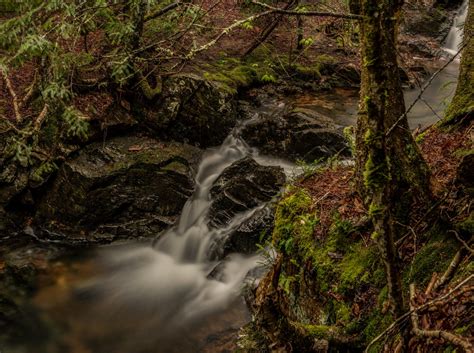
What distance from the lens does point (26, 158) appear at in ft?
25.4

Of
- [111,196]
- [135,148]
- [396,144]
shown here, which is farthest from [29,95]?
[396,144]

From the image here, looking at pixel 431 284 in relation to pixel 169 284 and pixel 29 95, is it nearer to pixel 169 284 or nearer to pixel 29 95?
pixel 169 284

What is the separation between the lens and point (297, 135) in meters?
9.18

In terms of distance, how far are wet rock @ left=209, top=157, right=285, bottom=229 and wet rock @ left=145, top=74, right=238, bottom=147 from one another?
54.9 inches

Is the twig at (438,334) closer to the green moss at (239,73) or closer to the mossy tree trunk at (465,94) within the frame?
the mossy tree trunk at (465,94)

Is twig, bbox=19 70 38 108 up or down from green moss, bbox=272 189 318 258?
up

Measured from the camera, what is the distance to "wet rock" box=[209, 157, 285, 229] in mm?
7773

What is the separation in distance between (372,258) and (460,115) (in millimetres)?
2059

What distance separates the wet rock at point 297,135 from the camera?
8.91 m

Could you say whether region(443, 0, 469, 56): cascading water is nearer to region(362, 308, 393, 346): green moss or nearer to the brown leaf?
the brown leaf

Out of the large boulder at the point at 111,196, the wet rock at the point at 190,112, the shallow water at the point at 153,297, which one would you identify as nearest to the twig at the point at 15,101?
the large boulder at the point at 111,196

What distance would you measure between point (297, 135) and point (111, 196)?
409 centimetres

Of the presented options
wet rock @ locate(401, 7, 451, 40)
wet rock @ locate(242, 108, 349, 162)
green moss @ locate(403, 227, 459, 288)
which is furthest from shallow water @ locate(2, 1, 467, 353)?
wet rock @ locate(401, 7, 451, 40)

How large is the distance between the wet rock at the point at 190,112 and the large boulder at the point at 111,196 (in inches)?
38.3
